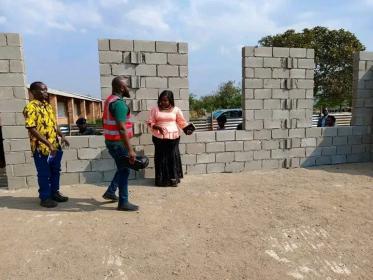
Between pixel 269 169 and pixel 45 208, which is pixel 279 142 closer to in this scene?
pixel 269 169

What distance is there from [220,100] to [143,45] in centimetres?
2788

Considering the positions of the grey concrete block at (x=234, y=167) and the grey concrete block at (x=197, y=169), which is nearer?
the grey concrete block at (x=197, y=169)

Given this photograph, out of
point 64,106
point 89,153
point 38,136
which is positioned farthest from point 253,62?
point 64,106

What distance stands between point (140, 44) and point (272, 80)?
2587 mm

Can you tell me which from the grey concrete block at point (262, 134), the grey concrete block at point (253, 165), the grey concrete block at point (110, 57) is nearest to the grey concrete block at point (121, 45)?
the grey concrete block at point (110, 57)

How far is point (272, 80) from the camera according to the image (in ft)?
19.6

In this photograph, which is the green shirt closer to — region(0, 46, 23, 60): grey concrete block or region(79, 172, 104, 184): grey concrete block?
region(79, 172, 104, 184): grey concrete block

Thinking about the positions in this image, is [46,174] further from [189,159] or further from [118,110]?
[189,159]

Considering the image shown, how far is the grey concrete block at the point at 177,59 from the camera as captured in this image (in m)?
5.41

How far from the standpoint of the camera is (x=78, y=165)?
17.2ft

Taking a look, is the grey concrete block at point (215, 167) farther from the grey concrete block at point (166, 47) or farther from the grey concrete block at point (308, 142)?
the grey concrete block at point (166, 47)

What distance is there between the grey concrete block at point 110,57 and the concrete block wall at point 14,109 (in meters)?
1.19

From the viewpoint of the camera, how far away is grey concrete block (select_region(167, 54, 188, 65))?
5.41m

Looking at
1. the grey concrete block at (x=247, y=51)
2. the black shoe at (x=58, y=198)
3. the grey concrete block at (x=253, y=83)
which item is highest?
the grey concrete block at (x=247, y=51)
